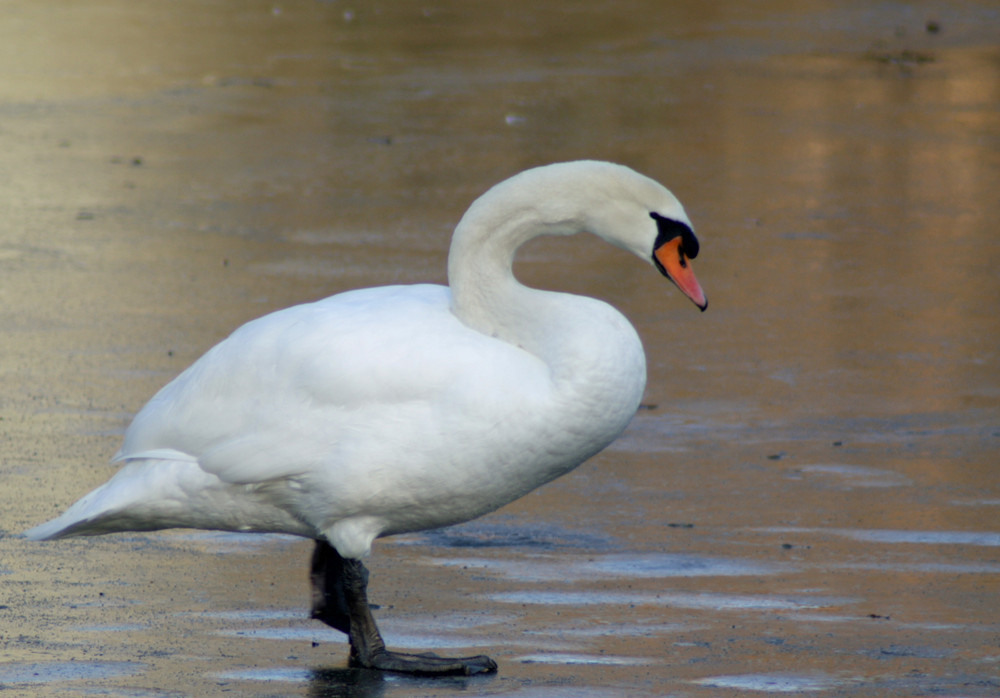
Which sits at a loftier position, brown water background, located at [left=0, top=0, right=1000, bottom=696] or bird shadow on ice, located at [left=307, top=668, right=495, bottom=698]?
brown water background, located at [left=0, top=0, right=1000, bottom=696]

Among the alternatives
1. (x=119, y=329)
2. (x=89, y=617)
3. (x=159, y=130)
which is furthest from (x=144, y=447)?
(x=159, y=130)

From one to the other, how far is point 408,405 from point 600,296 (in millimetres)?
4237

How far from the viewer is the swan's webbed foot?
4.28 m

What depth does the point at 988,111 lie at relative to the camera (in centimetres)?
1373

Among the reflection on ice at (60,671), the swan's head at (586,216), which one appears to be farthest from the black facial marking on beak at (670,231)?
Result: the reflection on ice at (60,671)

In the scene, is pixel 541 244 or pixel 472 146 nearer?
pixel 541 244

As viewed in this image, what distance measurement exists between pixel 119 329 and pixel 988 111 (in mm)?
8512

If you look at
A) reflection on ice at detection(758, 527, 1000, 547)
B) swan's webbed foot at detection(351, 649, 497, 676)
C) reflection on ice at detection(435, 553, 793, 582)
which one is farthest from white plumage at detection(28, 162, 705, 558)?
reflection on ice at detection(758, 527, 1000, 547)

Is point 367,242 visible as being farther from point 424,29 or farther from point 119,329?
point 424,29

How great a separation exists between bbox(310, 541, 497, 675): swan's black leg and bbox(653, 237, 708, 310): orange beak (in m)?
→ 1.16

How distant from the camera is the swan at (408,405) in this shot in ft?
13.9

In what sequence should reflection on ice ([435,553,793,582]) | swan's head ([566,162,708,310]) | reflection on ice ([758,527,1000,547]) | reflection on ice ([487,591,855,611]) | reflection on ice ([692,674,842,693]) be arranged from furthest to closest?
reflection on ice ([758,527,1000,547]) < reflection on ice ([435,553,793,582]) < reflection on ice ([487,591,855,611]) < swan's head ([566,162,708,310]) < reflection on ice ([692,674,842,693])

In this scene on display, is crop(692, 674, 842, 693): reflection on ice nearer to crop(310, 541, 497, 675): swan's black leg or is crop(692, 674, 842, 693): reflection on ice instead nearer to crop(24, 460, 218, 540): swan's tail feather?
crop(310, 541, 497, 675): swan's black leg

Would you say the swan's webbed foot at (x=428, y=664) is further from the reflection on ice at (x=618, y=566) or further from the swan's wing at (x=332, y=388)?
the reflection on ice at (x=618, y=566)
